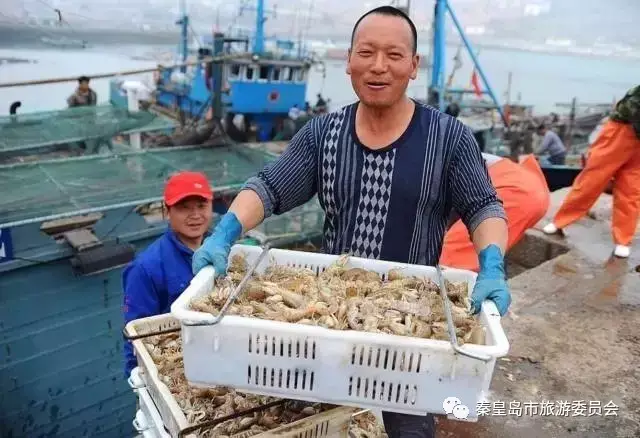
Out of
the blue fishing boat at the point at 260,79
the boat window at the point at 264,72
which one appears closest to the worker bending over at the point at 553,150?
the blue fishing boat at the point at 260,79

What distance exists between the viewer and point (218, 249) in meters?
2.12

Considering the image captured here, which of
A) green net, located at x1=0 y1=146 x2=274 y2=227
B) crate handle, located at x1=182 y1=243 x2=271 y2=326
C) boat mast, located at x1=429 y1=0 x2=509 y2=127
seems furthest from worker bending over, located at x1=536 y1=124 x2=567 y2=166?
crate handle, located at x1=182 y1=243 x2=271 y2=326

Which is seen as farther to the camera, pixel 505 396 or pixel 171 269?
pixel 505 396

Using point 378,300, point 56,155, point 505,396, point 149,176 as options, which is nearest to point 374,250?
point 378,300

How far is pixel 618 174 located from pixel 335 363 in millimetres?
4833

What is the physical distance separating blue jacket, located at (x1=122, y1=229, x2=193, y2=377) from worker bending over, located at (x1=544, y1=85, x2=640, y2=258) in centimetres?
422

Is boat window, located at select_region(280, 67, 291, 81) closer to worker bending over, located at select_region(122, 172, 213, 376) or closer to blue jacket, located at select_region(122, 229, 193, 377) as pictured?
worker bending over, located at select_region(122, 172, 213, 376)

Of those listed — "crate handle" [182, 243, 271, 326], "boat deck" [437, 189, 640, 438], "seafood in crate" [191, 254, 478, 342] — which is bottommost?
"boat deck" [437, 189, 640, 438]

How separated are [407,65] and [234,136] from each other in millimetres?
17735

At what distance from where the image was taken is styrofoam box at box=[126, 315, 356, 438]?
200 centimetres

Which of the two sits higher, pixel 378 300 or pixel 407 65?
pixel 407 65

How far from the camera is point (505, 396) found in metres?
3.46

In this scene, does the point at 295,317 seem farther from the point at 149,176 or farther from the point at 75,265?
the point at 149,176

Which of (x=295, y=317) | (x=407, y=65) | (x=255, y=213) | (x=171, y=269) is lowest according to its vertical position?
(x=171, y=269)
